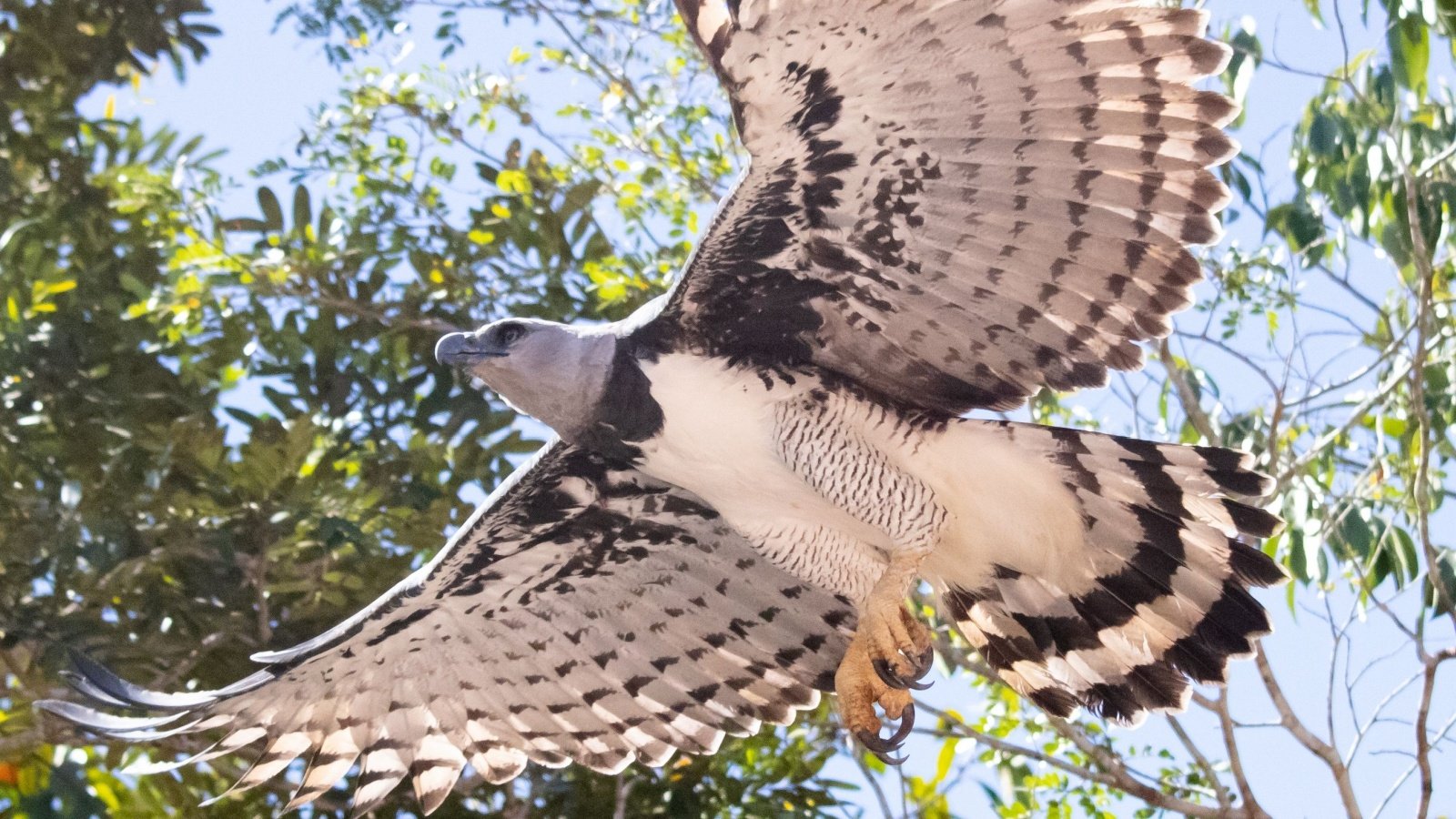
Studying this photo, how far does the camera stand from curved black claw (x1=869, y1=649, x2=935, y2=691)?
3.69 meters

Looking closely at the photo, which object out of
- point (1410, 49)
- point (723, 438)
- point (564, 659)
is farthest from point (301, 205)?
point (1410, 49)

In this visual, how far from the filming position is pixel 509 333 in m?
3.65

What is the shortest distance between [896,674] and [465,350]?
1.22m

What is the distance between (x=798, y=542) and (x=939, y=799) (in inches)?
64.5

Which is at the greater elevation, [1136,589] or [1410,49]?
[1410,49]

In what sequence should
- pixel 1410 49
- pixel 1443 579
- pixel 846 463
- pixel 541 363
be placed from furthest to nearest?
pixel 1443 579 → pixel 1410 49 → pixel 846 463 → pixel 541 363

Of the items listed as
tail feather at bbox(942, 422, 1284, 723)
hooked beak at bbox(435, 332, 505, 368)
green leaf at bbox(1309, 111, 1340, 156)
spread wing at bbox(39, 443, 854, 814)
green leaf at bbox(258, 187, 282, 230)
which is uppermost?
green leaf at bbox(1309, 111, 1340, 156)

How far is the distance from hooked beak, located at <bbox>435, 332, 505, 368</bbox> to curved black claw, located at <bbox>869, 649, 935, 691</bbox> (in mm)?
1111

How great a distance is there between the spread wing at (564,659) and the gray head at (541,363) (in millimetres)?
515

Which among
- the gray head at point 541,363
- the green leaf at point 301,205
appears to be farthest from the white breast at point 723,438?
the green leaf at point 301,205

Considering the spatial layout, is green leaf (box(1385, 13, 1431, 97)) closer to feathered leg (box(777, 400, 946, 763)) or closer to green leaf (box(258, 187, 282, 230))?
feathered leg (box(777, 400, 946, 763))

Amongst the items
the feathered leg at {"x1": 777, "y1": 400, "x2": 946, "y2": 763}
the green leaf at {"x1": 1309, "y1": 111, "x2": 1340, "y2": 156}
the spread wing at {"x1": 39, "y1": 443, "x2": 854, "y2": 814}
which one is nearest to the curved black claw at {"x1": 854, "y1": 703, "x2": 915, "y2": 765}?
the feathered leg at {"x1": 777, "y1": 400, "x2": 946, "y2": 763}

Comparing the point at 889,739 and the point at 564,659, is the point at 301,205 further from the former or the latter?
the point at 889,739

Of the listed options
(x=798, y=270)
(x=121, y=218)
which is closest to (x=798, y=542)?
(x=798, y=270)
